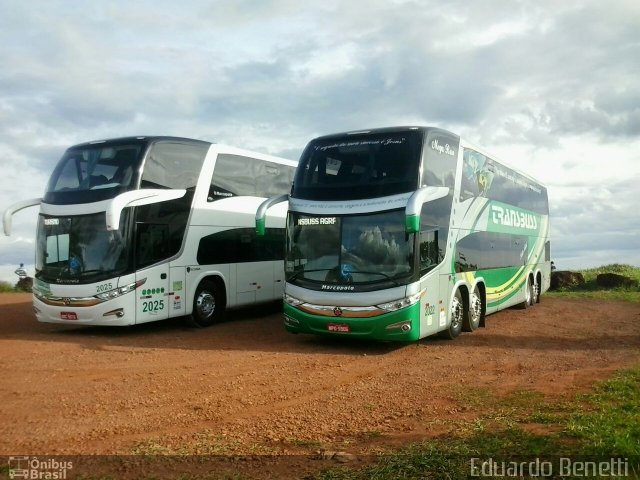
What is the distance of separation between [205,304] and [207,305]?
0.32ft

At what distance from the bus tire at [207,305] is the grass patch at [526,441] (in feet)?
29.8

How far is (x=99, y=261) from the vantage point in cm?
1347

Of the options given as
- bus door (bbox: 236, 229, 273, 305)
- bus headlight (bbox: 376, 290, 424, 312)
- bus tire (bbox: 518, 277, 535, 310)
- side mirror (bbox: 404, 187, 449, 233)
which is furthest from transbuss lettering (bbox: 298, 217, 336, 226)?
bus tire (bbox: 518, 277, 535, 310)

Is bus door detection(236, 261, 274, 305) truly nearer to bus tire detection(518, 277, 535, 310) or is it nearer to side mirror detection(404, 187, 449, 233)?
side mirror detection(404, 187, 449, 233)

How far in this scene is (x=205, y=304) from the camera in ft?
51.4

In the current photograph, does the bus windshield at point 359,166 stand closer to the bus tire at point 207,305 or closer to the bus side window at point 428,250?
the bus side window at point 428,250

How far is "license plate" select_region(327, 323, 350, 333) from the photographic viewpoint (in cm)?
1162

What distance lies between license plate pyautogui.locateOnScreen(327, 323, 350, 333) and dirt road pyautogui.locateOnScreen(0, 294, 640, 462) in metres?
0.45

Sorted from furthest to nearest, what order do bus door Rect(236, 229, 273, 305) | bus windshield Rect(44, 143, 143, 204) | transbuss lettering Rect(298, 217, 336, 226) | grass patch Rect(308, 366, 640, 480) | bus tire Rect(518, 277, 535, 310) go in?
bus tire Rect(518, 277, 535, 310)
bus door Rect(236, 229, 273, 305)
bus windshield Rect(44, 143, 143, 204)
transbuss lettering Rect(298, 217, 336, 226)
grass patch Rect(308, 366, 640, 480)

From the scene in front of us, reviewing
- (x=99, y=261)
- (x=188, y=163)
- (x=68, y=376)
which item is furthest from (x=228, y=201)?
(x=68, y=376)

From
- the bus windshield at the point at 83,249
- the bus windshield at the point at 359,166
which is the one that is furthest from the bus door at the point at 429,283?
the bus windshield at the point at 83,249

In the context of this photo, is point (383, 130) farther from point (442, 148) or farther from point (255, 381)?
point (255, 381)

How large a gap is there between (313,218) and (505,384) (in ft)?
15.4

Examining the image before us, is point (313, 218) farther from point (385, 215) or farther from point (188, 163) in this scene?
point (188, 163)
